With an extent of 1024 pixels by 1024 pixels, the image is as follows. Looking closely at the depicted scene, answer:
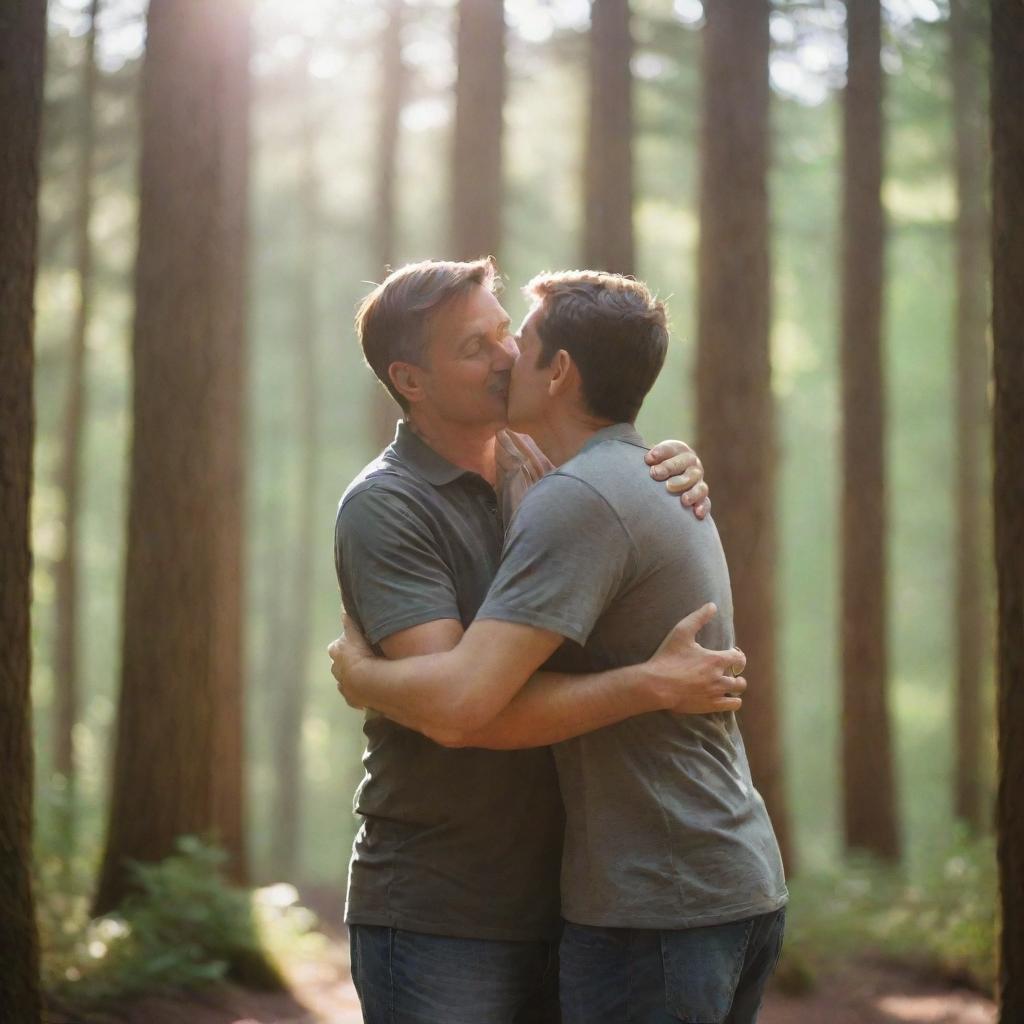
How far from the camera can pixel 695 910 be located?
3021 millimetres

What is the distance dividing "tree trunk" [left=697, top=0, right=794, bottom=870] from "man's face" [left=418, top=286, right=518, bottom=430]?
6.32 meters

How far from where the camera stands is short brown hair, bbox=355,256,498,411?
3641mm

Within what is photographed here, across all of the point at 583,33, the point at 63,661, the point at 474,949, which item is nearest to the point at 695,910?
the point at 474,949

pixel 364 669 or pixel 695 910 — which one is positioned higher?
pixel 364 669

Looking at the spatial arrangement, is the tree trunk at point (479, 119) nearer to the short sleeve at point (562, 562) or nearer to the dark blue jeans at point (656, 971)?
the short sleeve at point (562, 562)

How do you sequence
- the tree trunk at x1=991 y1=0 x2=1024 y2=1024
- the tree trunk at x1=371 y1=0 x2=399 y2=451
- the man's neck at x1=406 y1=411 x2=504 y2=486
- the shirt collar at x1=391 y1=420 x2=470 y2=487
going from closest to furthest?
1. the shirt collar at x1=391 y1=420 x2=470 y2=487
2. the man's neck at x1=406 y1=411 x2=504 y2=486
3. the tree trunk at x1=991 y1=0 x2=1024 y2=1024
4. the tree trunk at x1=371 y1=0 x2=399 y2=451

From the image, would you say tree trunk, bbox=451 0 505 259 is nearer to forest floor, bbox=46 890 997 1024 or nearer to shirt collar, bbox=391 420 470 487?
forest floor, bbox=46 890 997 1024

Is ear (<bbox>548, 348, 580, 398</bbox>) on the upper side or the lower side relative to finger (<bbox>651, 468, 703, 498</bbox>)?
upper

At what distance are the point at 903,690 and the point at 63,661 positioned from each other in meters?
20.8

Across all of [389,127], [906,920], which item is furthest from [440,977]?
[389,127]

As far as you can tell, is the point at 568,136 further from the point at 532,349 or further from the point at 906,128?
the point at 532,349

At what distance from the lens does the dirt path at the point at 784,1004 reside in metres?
7.15

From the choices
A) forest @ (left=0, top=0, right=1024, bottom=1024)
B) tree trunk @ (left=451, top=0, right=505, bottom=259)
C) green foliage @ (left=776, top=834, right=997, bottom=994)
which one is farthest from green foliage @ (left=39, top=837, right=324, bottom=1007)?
tree trunk @ (left=451, top=0, right=505, bottom=259)

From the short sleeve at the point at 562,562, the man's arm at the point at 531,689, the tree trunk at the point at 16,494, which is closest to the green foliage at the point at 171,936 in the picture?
the tree trunk at the point at 16,494
